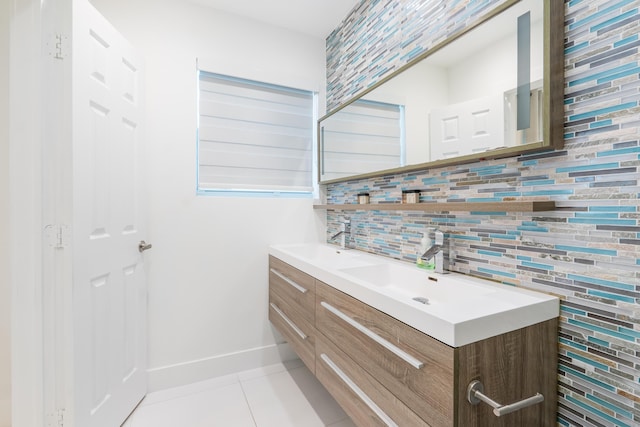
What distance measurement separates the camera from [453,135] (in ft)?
4.16

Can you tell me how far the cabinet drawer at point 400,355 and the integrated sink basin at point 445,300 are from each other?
0.03 metres

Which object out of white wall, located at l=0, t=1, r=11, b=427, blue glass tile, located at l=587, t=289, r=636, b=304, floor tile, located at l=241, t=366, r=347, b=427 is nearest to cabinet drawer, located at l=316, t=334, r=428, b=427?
floor tile, located at l=241, t=366, r=347, b=427

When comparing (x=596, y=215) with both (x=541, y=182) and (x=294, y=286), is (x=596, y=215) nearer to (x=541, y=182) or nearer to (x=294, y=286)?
(x=541, y=182)

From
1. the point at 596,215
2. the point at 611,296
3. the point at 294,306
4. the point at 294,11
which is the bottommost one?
the point at 294,306

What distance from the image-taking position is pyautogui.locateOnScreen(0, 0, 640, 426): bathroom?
82 centimetres

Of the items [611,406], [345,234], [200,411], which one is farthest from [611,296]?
[200,411]

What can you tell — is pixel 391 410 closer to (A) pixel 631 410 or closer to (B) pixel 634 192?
(A) pixel 631 410

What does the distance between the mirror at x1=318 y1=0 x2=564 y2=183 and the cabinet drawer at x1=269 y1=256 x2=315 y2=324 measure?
0.76 m

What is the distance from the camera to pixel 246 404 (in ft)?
5.82

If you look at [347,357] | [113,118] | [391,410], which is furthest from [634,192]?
[113,118]

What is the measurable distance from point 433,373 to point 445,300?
0.45 metres

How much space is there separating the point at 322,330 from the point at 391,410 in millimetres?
505

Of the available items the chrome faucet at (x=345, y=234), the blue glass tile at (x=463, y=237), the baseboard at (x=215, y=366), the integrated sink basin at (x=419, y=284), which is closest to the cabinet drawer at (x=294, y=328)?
the baseboard at (x=215, y=366)

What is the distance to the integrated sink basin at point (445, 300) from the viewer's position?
2.51 ft
